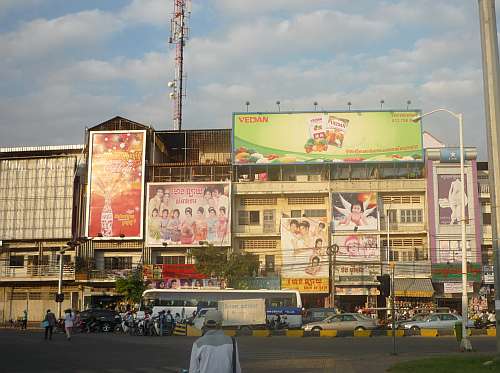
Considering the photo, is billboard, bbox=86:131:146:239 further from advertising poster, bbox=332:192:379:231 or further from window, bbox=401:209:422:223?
window, bbox=401:209:422:223

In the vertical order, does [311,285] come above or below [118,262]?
below

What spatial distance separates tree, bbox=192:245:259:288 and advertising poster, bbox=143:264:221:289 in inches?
36.8

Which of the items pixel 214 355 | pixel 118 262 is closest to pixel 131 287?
pixel 118 262

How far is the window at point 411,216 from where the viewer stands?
5747 centimetres

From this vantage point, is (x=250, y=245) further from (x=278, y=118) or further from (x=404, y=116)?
(x=404, y=116)

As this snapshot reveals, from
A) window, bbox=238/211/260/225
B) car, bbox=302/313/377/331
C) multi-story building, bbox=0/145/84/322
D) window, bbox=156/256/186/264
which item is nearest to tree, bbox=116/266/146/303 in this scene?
window, bbox=156/256/186/264

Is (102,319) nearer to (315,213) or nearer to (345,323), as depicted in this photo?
(345,323)

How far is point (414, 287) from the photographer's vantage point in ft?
178

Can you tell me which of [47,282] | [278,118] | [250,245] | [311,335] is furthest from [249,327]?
[47,282]

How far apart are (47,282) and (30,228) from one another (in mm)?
5227

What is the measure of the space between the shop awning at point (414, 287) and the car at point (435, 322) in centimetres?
1587

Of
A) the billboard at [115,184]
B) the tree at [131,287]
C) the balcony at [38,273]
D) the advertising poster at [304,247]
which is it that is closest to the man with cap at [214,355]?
the tree at [131,287]

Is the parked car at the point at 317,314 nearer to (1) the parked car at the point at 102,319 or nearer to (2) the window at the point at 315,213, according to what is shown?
(1) the parked car at the point at 102,319

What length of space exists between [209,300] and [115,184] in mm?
20178
